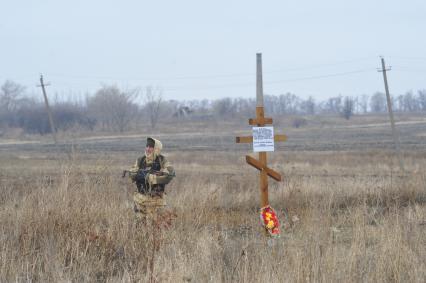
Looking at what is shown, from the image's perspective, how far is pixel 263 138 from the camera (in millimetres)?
7434

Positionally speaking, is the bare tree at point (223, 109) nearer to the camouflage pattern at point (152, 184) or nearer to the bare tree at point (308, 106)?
the bare tree at point (308, 106)

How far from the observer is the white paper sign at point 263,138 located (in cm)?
740

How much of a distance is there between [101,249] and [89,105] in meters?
83.0

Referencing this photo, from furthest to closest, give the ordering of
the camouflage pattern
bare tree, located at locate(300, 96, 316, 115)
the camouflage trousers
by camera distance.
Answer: bare tree, located at locate(300, 96, 316, 115) → the camouflage trousers → the camouflage pattern

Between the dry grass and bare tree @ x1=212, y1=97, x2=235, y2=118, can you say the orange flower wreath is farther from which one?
bare tree @ x1=212, y1=97, x2=235, y2=118

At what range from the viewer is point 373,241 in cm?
627

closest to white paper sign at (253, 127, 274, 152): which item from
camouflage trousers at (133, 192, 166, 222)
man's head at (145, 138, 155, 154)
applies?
man's head at (145, 138, 155, 154)

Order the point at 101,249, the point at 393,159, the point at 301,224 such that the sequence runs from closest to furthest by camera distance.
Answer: the point at 101,249 < the point at 301,224 < the point at 393,159

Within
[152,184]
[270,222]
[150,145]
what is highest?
[150,145]

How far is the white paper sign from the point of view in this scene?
7.40 metres

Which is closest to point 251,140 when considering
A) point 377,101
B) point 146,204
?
point 146,204

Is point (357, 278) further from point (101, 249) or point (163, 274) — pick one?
point (101, 249)

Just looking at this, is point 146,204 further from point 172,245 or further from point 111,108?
point 111,108

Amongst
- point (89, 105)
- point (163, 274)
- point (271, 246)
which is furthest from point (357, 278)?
point (89, 105)
